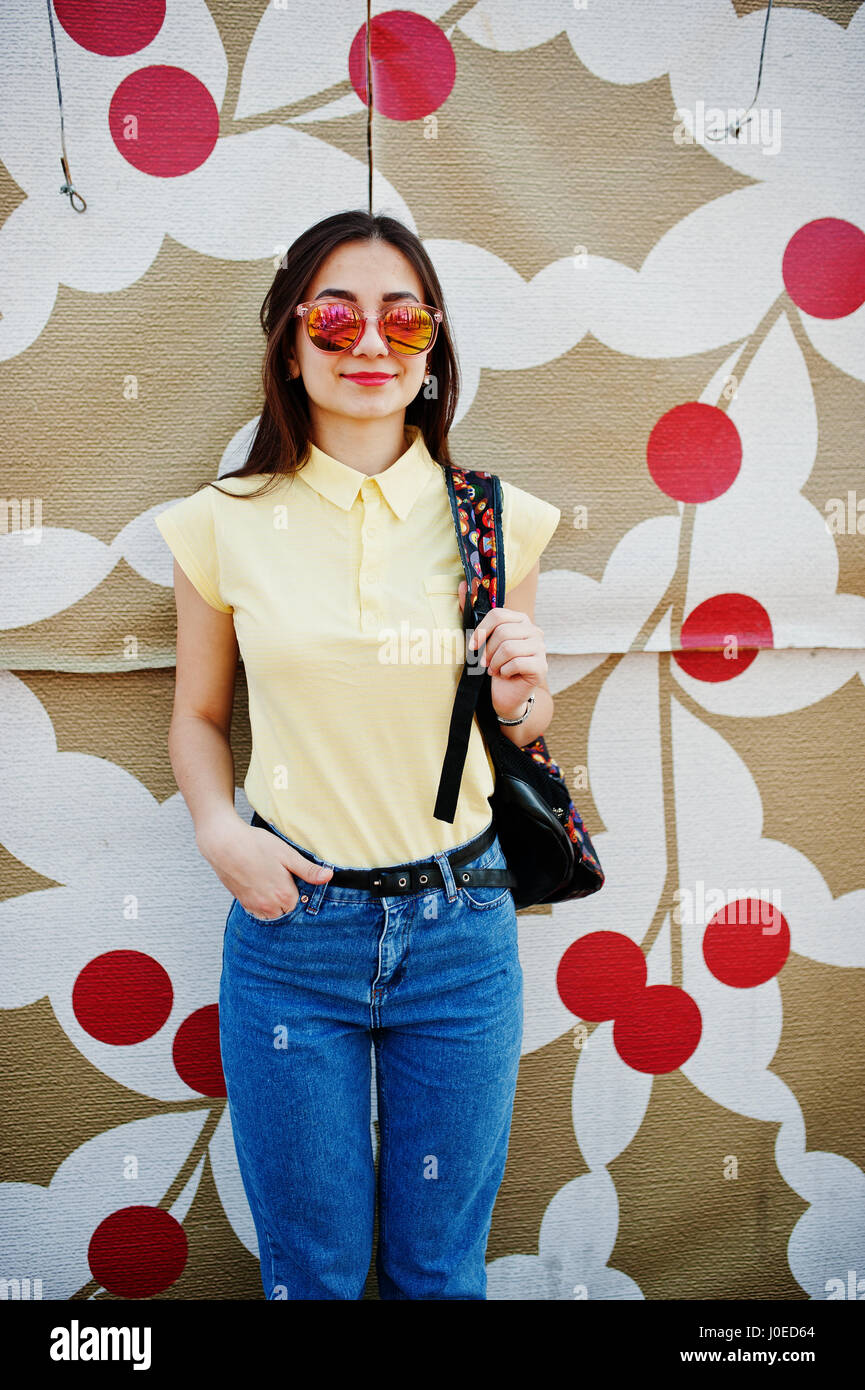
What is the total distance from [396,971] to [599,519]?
1042 millimetres

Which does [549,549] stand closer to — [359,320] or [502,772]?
[502,772]

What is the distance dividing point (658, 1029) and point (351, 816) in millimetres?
1078

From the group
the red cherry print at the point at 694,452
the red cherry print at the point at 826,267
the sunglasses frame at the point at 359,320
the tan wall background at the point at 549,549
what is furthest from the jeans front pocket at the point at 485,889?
the red cherry print at the point at 826,267

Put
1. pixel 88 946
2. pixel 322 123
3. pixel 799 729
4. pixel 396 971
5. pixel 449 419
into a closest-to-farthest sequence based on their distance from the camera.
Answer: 1. pixel 396 971
2. pixel 449 419
3. pixel 322 123
4. pixel 88 946
5. pixel 799 729

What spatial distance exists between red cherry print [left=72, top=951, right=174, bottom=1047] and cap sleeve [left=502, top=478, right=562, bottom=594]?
110 cm

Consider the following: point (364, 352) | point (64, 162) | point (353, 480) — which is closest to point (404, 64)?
point (64, 162)

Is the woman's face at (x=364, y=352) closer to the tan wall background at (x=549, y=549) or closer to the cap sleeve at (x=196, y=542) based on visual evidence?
the cap sleeve at (x=196, y=542)

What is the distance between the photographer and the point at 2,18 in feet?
5.52

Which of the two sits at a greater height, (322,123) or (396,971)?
(322,123)

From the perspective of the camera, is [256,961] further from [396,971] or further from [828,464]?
[828,464]

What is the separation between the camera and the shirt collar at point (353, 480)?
1.43 metres

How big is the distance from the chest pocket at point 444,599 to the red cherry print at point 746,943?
1062 mm

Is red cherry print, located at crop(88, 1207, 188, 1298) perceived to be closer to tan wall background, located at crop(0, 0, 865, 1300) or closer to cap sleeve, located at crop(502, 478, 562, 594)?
tan wall background, located at crop(0, 0, 865, 1300)
